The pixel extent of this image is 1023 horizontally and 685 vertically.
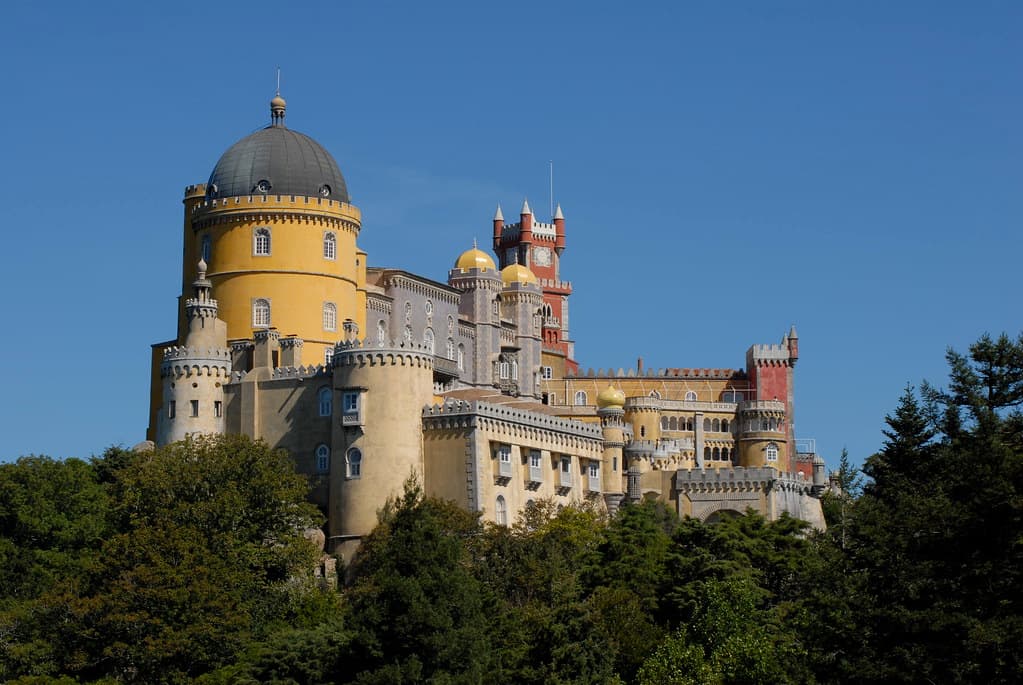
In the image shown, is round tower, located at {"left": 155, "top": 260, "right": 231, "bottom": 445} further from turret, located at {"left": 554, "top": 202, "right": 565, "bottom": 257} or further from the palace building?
turret, located at {"left": 554, "top": 202, "right": 565, "bottom": 257}

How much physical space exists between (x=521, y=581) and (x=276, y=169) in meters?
29.2

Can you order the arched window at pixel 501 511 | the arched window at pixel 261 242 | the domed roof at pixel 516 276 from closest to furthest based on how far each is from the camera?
the arched window at pixel 501 511, the arched window at pixel 261 242, the domed roof at pixel 516 276

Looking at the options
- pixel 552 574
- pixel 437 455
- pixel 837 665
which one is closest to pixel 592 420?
pixel 437 455

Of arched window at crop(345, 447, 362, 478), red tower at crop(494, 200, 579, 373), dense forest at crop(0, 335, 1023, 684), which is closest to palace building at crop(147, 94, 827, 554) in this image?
arched window at crop(345, 447, 362, 478)

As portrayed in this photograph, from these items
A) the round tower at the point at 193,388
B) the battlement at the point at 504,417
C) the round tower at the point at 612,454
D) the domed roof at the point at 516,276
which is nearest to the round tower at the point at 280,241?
the round tower at the point at 193,388

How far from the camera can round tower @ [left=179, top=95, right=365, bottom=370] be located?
104m

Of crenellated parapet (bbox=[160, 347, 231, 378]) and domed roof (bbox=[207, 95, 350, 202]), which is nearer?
crenellated parapet (bbox=[160, 347, 231, 378])

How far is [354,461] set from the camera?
94375 mm

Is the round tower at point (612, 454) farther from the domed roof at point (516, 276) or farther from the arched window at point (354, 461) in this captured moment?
the domed roof at point (516, 276)

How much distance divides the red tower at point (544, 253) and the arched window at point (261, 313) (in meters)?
51.3

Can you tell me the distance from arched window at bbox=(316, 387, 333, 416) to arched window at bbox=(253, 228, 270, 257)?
10.1 metres

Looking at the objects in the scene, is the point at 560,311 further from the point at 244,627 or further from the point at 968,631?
the point at 968,631

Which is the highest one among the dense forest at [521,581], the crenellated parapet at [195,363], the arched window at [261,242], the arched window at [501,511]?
the arched window at [261,242]

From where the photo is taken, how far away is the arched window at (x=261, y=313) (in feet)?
341
